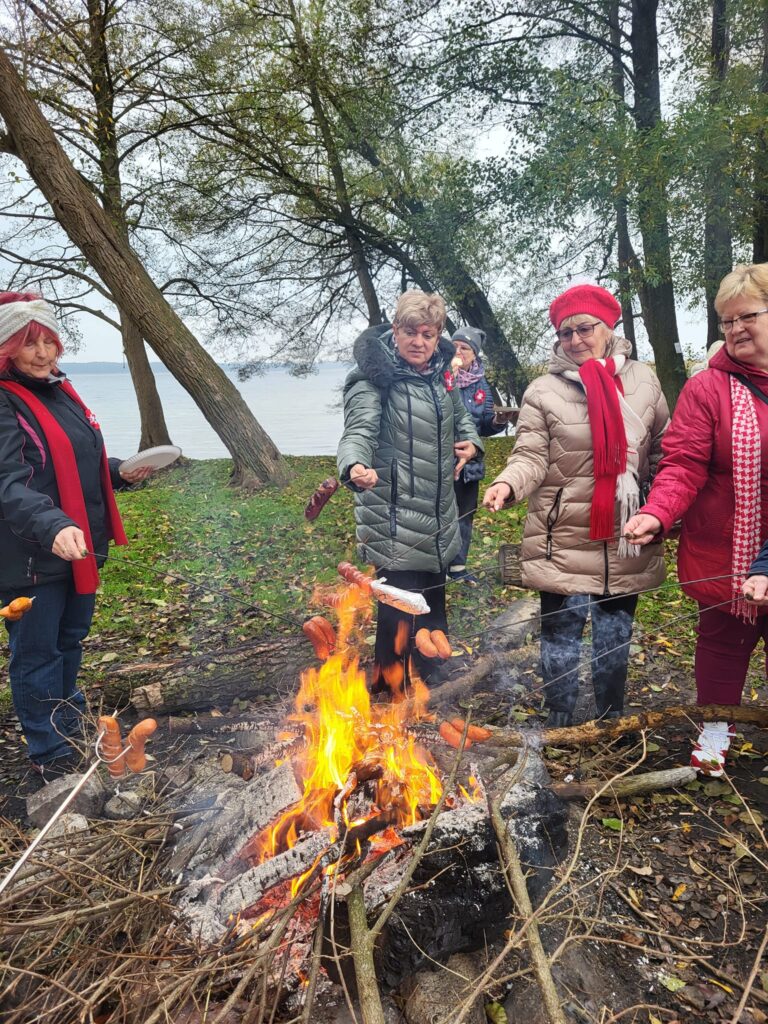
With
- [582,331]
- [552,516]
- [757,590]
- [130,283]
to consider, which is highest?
[130,283]

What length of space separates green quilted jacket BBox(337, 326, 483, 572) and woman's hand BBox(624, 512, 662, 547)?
3.44 feet

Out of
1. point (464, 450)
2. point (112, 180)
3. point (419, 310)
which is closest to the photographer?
point (419, 310)

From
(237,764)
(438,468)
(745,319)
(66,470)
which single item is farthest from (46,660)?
(745,319)

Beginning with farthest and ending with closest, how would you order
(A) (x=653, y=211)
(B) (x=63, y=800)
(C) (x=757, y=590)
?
(A) (x=653, y=211)
(B) (x=63, y=800)
(C) (x=757, y=590)

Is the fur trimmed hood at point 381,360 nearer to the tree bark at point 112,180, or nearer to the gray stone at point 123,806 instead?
the gray stone at point 123,806

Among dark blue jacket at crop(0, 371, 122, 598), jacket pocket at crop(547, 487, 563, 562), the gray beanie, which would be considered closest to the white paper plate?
dark blue jacket at crop(0, 371, 122, 598)

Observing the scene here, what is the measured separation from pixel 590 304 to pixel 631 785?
2.31 metres

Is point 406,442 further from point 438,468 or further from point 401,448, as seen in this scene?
point 438,468

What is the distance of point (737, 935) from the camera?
2.43 m

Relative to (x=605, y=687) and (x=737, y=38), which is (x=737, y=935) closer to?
(x=605, y=687)

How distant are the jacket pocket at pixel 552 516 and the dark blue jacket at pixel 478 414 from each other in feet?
5.78

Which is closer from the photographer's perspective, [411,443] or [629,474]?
[629,474]

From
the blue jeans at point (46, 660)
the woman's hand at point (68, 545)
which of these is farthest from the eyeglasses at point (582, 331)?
the blue jeans at point (46, 660)

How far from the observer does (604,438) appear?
309 centimetres
